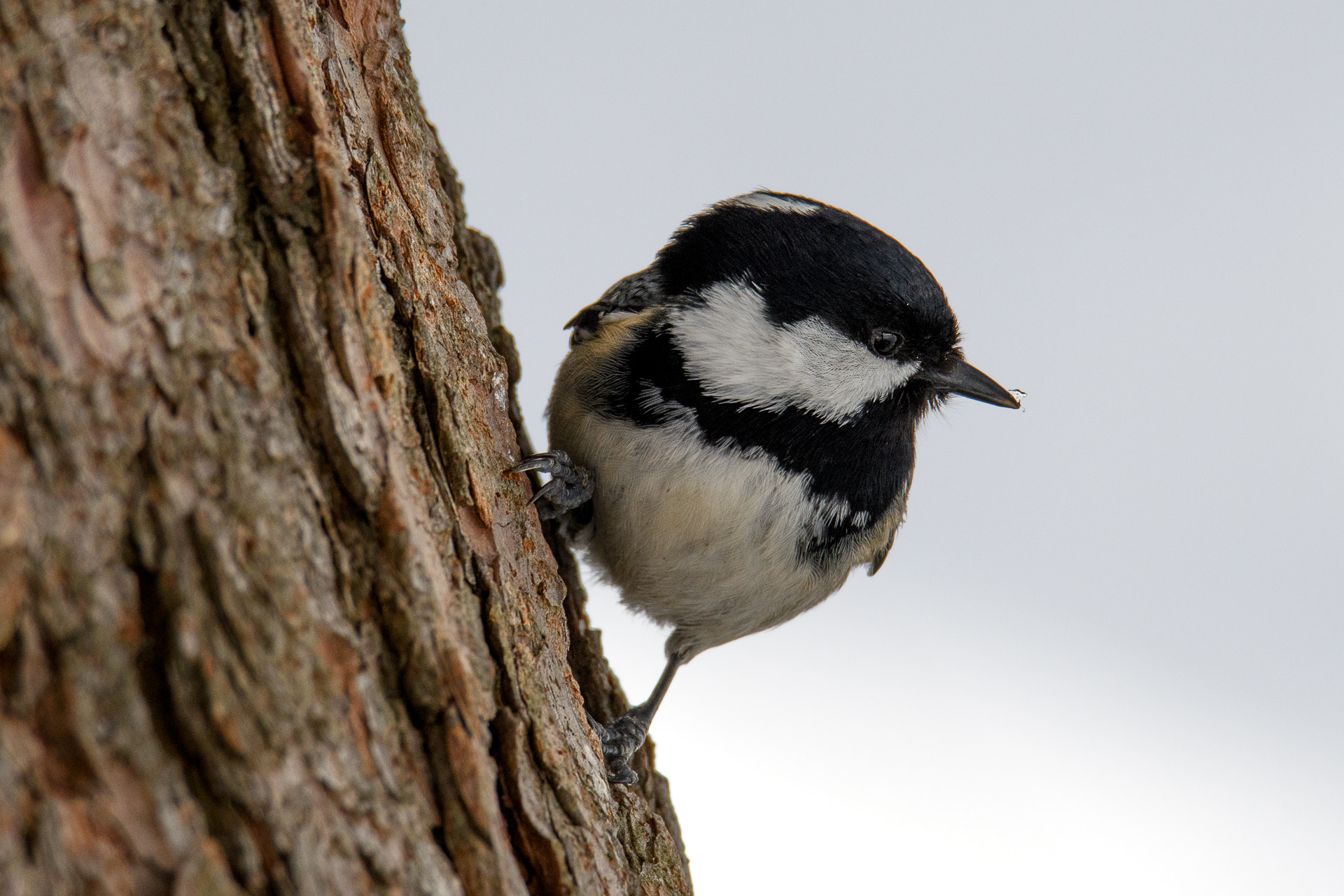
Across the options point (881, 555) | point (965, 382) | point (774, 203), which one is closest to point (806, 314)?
point (774, 203)

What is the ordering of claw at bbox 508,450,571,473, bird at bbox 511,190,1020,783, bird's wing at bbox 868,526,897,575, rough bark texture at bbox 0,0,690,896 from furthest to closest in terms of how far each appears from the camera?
bird's wing at bbox 868,526,897,575
bird at bbox 511,190,1020,783
claw at bbox 508,450,571,473
rough bark texture at bbox 0,0,690,896

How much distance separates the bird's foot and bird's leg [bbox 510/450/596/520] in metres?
0.38

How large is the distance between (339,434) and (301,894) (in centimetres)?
43

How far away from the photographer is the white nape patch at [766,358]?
69.5 inches

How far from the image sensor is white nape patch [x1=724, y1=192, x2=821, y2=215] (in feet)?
6.23

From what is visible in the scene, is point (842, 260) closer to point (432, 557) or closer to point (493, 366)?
point (493, 366)

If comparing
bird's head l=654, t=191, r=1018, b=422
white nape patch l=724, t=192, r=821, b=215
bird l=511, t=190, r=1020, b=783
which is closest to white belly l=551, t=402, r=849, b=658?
bird l=511, t=190, r=1020, b=783

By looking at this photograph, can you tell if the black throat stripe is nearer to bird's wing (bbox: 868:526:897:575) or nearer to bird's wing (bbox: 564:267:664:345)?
bird's wing (bbox: 564:267:664:345)

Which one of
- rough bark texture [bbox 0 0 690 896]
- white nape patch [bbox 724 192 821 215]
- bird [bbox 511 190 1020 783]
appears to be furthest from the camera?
white nape patch [bbox 724 192 821 215]

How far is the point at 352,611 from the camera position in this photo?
3.35ft

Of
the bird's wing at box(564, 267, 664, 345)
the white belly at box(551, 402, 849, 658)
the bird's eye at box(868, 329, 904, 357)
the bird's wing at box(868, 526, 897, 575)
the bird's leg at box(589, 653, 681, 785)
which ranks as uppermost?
the bird's wing at box(564, 267, 664, 345)

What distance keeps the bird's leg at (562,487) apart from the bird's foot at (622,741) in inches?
15.0

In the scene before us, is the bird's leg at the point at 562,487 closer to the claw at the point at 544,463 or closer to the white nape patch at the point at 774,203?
the claw at the point at 544,463

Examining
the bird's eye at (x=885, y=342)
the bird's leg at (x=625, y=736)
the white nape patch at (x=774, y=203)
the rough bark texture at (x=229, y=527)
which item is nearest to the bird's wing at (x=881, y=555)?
the bird's eye at (x=885, y=342)
